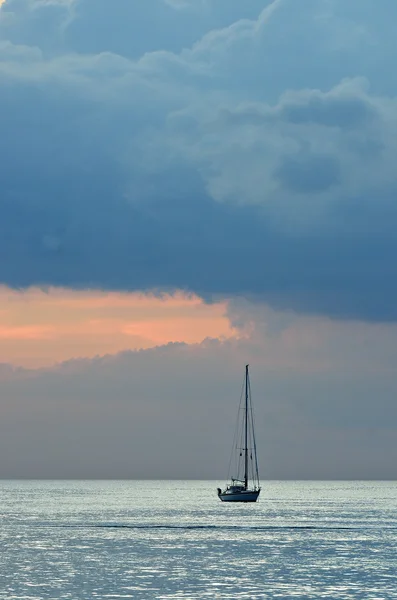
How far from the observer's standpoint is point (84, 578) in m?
102

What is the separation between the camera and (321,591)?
92500 millimetres

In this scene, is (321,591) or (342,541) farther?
(342,541)

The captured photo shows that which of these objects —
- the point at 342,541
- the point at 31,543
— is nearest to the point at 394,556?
the point at 342,541

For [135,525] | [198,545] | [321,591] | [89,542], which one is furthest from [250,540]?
[321,591]

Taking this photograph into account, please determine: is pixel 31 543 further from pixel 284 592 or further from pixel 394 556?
pixel 284 592

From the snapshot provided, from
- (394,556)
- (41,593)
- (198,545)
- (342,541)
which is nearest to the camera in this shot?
(41,593)

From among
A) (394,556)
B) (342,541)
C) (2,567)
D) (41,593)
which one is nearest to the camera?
(41,593)

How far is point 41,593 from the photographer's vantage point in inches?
3588

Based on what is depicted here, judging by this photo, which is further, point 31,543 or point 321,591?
point 31,543

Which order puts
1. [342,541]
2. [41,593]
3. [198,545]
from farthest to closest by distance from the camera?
[342,541], [198,545], [41,593]

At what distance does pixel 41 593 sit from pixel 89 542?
55.8 metres

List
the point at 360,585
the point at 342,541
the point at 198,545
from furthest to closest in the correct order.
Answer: the point at 342,541
the point at 198,545
the point at 360,585

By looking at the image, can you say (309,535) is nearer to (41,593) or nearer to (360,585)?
(360,585)

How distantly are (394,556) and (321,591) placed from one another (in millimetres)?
37547
